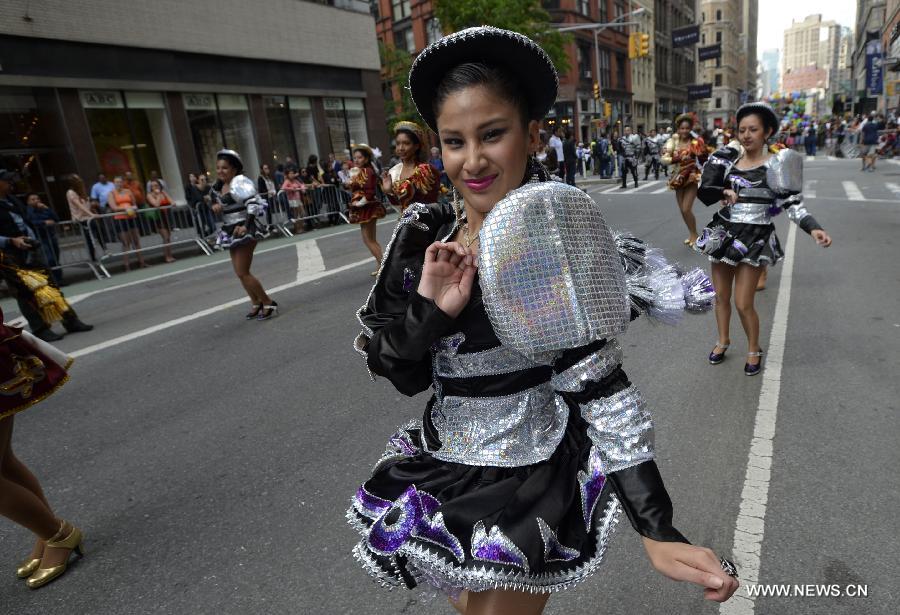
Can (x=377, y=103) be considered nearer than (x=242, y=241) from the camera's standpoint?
No

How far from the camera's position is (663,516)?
113 cm

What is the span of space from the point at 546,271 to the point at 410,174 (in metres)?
6.91

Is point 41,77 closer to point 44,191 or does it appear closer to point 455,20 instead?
point 44,191

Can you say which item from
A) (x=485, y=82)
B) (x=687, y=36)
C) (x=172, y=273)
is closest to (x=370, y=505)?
(x=485, y=82)

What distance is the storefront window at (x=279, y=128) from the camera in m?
20.6

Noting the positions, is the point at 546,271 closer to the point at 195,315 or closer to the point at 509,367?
the point at 509,367

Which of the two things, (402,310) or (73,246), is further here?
(73,246)

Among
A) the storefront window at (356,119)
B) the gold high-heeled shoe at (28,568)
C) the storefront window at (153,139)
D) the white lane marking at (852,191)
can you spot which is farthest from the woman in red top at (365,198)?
the storefront window at (356,119)

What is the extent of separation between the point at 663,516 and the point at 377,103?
86.5 feet

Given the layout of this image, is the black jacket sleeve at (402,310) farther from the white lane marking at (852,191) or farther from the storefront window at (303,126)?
the storefront window at (303,126)

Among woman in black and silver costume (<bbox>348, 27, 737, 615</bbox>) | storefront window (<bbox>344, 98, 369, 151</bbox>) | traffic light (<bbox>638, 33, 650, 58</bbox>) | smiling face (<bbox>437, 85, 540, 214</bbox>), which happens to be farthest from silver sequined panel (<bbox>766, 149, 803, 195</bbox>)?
traffic light (<bbox>638, 33, 650, 58</bbox>)

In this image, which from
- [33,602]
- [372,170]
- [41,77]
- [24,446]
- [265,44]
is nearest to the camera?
[33,602]

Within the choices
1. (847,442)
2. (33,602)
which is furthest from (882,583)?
(33,602)

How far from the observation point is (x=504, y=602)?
1318mm
